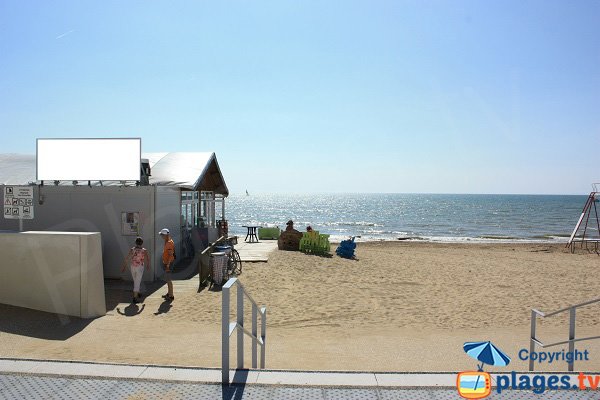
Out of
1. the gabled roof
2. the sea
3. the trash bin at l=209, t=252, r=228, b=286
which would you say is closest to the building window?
the gabled roof

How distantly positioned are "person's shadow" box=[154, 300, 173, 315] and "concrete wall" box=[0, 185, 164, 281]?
239 centimetres

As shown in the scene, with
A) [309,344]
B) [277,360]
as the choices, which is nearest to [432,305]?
[309,344]

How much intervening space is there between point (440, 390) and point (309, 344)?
468 cm

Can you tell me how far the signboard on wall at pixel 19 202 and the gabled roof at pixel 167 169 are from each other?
6.18 metres

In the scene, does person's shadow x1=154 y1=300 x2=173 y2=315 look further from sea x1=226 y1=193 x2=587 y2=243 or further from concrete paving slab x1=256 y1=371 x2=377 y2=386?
sea x1=226 y1=193 x2=587 y2=243

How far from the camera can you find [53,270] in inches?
359

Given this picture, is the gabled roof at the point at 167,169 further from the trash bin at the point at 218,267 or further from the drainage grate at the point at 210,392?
the drainage grate at the point at 210,392

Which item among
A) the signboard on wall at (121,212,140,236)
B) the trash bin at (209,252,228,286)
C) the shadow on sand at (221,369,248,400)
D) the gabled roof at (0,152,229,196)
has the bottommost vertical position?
the trash bin at (209,252,228,286)

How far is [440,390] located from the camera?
14.1 ft

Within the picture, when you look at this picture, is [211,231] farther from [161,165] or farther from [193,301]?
[193,301]

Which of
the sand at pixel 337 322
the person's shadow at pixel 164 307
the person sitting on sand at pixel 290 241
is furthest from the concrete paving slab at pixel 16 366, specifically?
the person sitting on sand at pixel 290 241

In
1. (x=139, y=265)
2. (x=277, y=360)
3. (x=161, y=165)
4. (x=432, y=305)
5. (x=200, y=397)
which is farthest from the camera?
(x=161, y=165)

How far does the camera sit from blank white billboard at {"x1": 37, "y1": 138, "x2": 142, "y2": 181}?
13805 millimetres

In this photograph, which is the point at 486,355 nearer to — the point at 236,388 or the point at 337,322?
the point at 236,388
